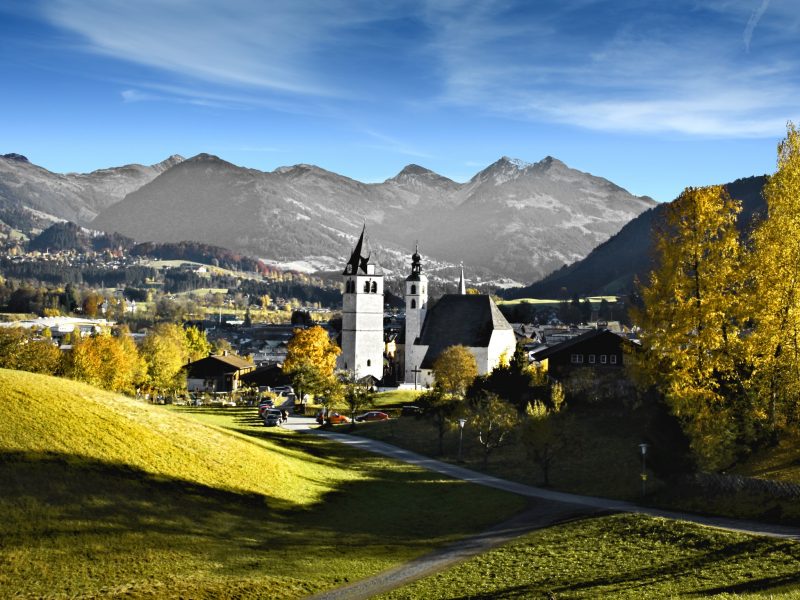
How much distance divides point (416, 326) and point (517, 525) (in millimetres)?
71921

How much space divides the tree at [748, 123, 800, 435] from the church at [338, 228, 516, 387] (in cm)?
6248

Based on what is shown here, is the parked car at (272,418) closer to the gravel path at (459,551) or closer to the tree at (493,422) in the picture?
the tree at (493,422)

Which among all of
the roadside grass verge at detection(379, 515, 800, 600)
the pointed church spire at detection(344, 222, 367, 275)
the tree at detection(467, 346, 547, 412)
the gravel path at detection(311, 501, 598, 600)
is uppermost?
the pointed church spire at detection(344, 222, 367, 275)

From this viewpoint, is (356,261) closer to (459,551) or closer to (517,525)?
(517,525)

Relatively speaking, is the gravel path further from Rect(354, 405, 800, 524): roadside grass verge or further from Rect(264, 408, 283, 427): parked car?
Rect(264, 408, 283, 427): parked car

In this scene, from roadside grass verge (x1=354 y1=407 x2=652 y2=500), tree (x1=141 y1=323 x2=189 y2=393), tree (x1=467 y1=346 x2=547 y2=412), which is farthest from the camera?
tree (x1=141 y1=323 x2=189 y2=393)

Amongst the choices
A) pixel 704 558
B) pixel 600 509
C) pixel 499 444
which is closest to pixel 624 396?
pixel 499 444

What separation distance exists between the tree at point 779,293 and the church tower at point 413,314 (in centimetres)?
7203

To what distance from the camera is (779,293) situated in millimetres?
32125

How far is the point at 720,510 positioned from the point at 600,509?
17.3 ft

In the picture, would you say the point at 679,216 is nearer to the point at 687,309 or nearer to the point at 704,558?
the point at 687,309

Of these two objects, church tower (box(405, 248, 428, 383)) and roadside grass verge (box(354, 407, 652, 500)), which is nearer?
roadside grass verge (box(354, 407, 652, 500))

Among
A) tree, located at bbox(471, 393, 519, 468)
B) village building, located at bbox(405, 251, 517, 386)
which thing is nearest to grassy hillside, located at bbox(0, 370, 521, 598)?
tree, located at bbox(471, 393, 519, 468)

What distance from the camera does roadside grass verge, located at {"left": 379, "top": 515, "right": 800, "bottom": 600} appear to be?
2353cm
